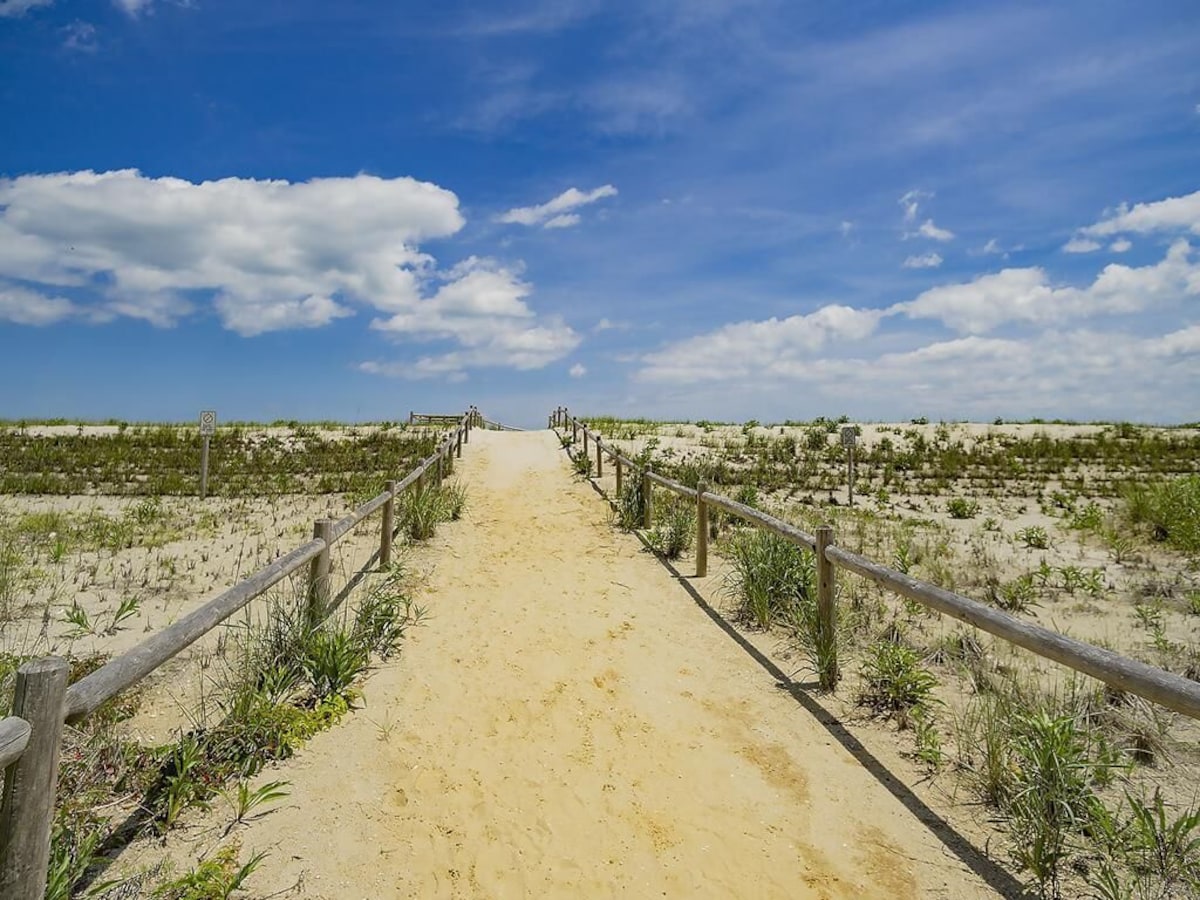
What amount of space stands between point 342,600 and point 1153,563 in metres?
11.3

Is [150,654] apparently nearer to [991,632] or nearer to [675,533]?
[991,632]

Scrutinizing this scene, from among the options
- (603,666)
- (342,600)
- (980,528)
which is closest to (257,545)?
(342,600)

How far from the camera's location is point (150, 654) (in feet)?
10.8

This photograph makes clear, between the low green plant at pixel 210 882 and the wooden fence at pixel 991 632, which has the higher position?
the wooden fence at pixel 991 632

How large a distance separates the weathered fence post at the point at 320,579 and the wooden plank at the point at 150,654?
0.73m

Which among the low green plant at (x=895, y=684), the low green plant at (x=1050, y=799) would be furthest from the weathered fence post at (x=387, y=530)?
the low green plant at (x=1050, y=799)

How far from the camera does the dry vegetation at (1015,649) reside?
11.1ft

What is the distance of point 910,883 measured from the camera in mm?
3316

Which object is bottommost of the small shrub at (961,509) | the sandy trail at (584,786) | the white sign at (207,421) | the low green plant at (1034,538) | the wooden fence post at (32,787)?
the sandy trail at (584,786)

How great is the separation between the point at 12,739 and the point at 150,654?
100cm

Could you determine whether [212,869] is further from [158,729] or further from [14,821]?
[158,729]

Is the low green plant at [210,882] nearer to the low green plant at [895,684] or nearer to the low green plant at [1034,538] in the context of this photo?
the low green plant at [895,684]

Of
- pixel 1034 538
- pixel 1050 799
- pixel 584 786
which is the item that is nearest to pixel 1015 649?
pixel 1050 799

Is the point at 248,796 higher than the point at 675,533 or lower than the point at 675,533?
lower
